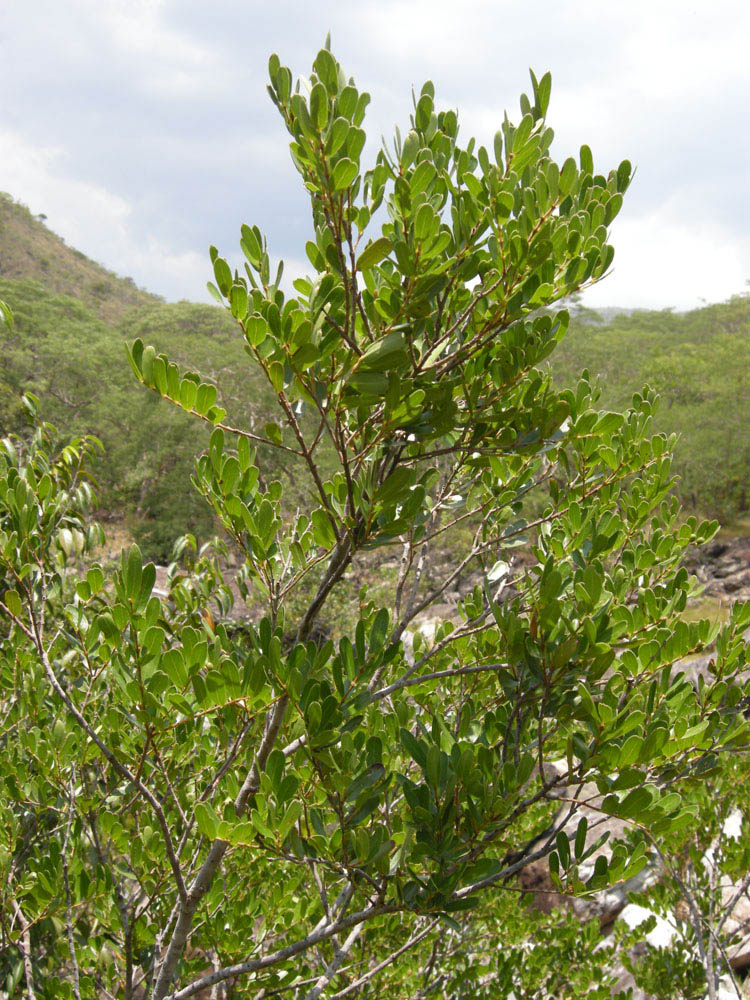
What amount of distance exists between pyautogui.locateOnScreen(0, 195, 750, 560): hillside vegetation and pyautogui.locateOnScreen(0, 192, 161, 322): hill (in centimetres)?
1747

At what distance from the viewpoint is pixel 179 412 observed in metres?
20.4

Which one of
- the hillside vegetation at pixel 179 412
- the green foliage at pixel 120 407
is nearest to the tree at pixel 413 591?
the hillside vegetation at pixel 179 412

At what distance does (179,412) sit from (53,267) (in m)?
40.1

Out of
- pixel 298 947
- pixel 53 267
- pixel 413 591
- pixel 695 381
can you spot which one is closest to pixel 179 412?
pixel 413 591

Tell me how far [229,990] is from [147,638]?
153 centimetres

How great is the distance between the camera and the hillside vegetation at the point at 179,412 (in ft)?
63.8

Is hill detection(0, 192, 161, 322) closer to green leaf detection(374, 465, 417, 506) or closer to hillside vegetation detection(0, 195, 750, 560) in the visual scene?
hillside vegetation detection(0, 195, 750, 560)

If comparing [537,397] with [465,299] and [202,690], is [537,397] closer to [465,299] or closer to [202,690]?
[465,299]

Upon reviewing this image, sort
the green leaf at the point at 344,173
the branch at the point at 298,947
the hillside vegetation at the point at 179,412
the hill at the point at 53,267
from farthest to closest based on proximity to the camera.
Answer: the hill at the point at 53,267, the hillside vegetation at the point at 179,412, the branch at the point at 298,947, the green leaf at the point at 344,173

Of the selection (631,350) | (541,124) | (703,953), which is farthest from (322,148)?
(631,350)

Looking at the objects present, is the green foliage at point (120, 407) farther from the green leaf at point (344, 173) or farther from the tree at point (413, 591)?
the green leaf at point (344, 173)

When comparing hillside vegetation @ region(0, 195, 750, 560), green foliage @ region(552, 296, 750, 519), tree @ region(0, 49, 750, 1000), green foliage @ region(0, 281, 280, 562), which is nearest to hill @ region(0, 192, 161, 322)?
hillside vegetation @ region(0, 195, 750, 560)

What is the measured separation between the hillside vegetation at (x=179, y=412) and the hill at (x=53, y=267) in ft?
57.3

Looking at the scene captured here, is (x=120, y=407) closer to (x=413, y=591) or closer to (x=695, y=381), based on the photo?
(x=695, y=381)
